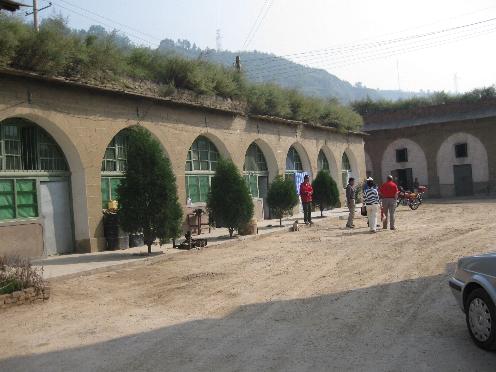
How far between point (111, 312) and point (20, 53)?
26.4 feet

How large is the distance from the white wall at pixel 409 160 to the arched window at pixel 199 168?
2359 cm

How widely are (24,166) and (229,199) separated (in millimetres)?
5790

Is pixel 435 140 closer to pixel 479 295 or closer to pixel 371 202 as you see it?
pixel 371 202

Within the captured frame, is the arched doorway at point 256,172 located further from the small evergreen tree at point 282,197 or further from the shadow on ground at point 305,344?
the shadow on ground at point 305,344

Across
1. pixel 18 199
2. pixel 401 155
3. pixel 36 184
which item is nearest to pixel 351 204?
pixel 36 184

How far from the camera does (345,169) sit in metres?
31.3

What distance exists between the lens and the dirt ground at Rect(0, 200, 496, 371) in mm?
4922

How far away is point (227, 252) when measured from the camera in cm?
1284

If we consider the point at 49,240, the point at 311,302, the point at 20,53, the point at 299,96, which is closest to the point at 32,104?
the point at 20,53

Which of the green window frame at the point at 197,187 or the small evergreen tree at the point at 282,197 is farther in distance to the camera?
the small evergreen tree at the point at 282,197

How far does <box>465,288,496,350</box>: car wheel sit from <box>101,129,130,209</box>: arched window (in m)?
11.1

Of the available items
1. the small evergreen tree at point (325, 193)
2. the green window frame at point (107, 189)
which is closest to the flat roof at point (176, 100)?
the green window frame at point (107, 189)

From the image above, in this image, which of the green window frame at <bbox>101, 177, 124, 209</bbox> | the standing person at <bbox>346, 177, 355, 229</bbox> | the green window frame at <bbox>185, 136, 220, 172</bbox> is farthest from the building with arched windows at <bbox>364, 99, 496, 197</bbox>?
the green window frame at <bbox>101, 177, 124, 209</bbox>

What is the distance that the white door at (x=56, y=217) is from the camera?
1288cm
